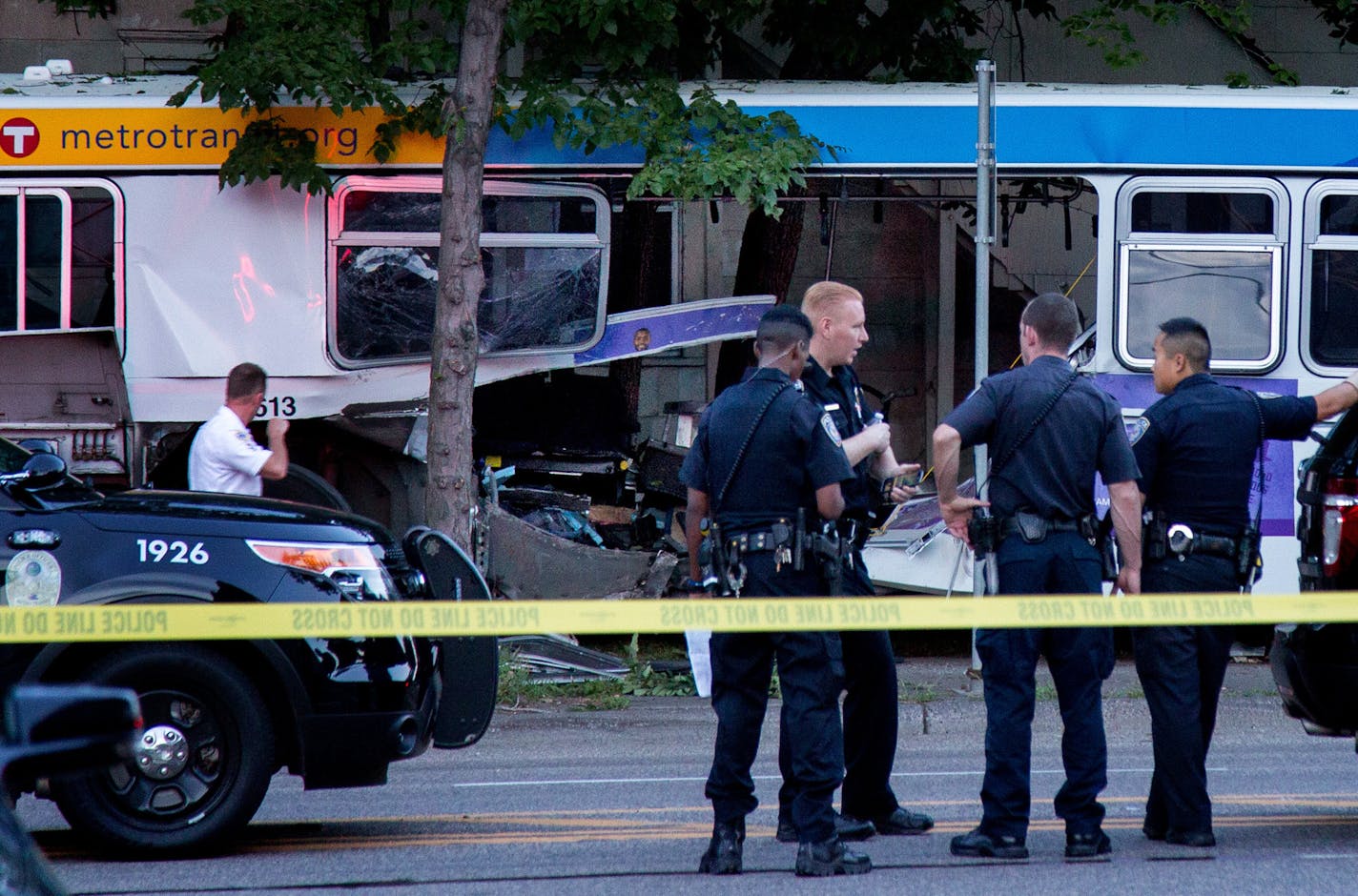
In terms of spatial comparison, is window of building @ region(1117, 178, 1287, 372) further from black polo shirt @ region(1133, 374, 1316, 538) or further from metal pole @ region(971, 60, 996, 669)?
black polo shirt @ region(1133, 374, 1316, 538)

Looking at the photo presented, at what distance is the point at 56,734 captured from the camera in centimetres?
244

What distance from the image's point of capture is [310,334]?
10195mm

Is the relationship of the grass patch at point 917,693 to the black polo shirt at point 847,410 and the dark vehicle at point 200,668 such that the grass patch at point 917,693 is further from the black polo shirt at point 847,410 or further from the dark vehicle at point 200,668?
the dark vehicle at point 200,668

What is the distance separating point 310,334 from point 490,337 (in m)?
1.11

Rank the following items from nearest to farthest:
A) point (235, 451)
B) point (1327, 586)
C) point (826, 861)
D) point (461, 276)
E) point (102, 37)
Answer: point (826, 861)
point (1327, 586)
point (235, 451)
point (461, 276)
point (102, 37)

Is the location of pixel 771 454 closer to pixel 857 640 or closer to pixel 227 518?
pixel 857 640

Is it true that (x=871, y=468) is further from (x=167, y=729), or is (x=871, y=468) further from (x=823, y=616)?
(x=167, y=729)

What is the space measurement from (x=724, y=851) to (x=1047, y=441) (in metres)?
1.76

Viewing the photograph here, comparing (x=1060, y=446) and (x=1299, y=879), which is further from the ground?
(x=1060, y=446)

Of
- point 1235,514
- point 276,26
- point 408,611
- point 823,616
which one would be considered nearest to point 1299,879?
point 1235,514

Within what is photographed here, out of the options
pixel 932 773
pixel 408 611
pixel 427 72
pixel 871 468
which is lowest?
pixel 932 773

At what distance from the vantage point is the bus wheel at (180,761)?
553 cm

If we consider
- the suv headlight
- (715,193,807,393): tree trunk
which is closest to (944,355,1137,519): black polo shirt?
the suv headlight

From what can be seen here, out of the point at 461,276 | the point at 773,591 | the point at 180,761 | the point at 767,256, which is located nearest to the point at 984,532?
the point at 773,591
